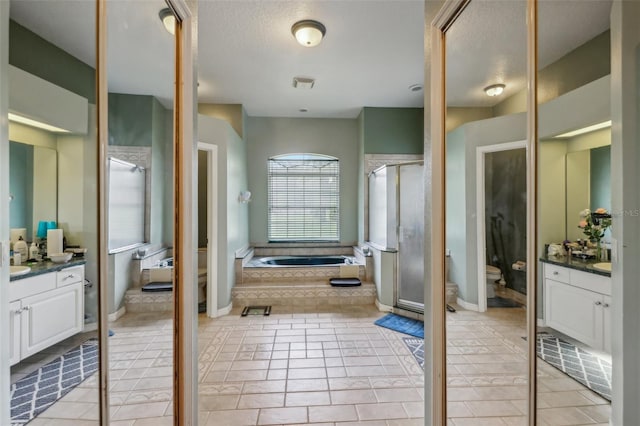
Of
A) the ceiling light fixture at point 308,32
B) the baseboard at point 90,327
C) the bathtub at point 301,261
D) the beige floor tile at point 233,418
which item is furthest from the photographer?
the bathtub at point 301,261

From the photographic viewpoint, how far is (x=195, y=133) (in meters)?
1.46

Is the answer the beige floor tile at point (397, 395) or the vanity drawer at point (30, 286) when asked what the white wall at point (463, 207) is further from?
the vanity drawer at point (30, 286)

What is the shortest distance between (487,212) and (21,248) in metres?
1.45

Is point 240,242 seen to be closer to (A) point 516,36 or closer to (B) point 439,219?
(B) point 439,219

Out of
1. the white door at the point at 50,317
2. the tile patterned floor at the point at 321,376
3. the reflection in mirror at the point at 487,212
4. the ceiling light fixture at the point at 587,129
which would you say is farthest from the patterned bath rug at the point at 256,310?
the ceiling light fixture at the point at 587,129

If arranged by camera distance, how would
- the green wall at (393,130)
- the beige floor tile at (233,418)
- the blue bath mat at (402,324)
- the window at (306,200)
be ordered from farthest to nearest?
the window at (306,200) → the green wall at (393,130) → the blue bath mat at (402,324) → the beige floor tile at (233,418)

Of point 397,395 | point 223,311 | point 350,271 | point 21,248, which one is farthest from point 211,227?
point 21,248

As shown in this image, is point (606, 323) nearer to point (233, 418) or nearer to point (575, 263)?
point (575, 263)

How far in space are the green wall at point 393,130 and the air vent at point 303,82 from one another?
131cm

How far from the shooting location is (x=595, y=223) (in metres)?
0.66

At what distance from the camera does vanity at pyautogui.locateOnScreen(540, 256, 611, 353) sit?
0.65 meters

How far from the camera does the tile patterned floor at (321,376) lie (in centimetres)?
85

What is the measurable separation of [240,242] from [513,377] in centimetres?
411

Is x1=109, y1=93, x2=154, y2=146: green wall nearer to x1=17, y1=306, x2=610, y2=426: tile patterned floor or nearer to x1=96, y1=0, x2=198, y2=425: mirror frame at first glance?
x1=96, y1=0, x2=198, y2=425: mirror frame
